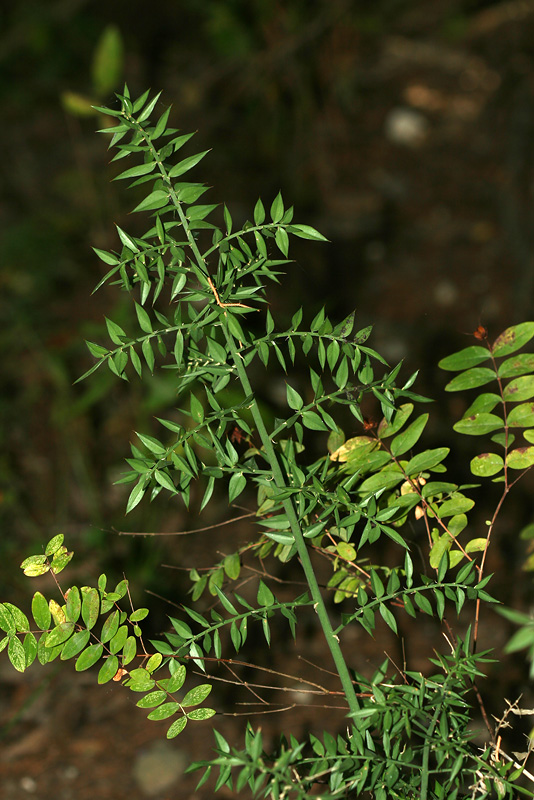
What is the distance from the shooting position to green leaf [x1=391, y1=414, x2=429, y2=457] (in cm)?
59

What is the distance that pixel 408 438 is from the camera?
593mm

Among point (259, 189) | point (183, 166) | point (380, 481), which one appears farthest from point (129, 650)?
point (259, 189)

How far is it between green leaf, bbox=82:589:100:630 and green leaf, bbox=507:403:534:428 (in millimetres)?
346

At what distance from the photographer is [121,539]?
1785 mm

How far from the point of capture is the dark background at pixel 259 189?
6.09 feet

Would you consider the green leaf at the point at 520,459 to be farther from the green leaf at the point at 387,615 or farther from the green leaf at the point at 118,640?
A: the green leaf at the point at 118,640

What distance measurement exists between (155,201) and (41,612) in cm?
29

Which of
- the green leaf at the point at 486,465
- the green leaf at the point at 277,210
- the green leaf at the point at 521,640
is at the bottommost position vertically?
the green leaf at the point at 486,465

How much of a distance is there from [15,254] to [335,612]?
1.65 m

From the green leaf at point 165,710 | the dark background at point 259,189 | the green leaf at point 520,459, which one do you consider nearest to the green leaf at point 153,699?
the green leaf at point 165,710

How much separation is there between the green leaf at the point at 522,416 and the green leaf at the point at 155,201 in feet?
1.05

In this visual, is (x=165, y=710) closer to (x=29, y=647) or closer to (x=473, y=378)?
(x=29, y=647)

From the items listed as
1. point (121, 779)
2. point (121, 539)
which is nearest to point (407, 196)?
point (121, 539)

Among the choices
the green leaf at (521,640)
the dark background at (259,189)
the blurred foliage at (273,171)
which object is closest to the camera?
the green leaf at (521,640)
